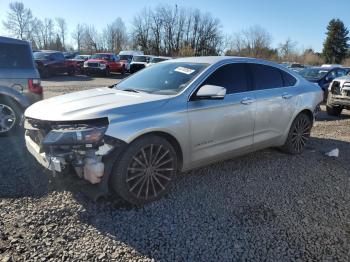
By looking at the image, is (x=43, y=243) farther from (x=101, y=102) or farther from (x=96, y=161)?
(x=101, y=102)

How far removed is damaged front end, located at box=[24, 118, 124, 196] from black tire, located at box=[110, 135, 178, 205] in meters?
0.15

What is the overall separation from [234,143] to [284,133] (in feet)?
4.21

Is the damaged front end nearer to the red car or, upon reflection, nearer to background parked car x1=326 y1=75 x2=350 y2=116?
background parked car x1=326 y1=75 x2=350 y2=116

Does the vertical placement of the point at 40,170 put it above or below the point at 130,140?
below

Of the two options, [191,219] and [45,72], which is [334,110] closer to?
[191,219]

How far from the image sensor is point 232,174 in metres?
4.76

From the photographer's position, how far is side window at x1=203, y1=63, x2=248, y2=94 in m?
4.32

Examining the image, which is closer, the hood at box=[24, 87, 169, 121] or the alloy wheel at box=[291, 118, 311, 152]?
the hood at box=[24, 87, 169, 121]

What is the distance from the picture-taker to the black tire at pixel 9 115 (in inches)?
248

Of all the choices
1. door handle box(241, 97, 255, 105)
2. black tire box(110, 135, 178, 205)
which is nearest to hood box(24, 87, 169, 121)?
black tire box(110, 135, 178, 205)

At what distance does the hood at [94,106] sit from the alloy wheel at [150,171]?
1.53ft

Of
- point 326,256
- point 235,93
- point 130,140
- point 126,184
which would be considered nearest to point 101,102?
point 130,140

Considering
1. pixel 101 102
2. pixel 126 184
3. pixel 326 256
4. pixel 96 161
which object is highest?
pixel 101 102

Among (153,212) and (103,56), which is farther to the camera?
(103,56)
